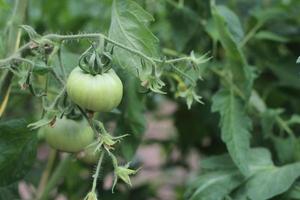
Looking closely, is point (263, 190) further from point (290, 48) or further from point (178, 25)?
point (290, 48)

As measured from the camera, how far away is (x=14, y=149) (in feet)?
3.01

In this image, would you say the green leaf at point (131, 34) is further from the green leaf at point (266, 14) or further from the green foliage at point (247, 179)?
the green leaf at point (266, 14)

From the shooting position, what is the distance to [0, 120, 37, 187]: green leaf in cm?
91

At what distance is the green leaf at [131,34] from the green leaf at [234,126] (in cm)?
25

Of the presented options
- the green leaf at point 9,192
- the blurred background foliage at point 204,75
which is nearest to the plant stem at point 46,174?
the blurred background foliage at point 204,75

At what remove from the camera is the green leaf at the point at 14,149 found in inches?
35.8

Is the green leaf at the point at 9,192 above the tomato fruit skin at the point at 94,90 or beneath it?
beneath

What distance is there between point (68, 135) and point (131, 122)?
21 cm

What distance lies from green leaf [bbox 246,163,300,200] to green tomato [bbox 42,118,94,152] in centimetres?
29

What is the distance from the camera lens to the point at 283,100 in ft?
4.93

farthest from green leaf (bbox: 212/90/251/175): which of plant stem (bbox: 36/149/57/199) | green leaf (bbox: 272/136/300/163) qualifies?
plant stem (bbox: 36/149/57/199)

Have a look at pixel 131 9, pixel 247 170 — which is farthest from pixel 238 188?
pixel 131 9

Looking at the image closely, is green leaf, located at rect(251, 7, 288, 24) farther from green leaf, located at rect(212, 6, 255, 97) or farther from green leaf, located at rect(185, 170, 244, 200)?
green leaf, located at rect(185, 170, 244, 200)

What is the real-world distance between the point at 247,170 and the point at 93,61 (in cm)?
37
